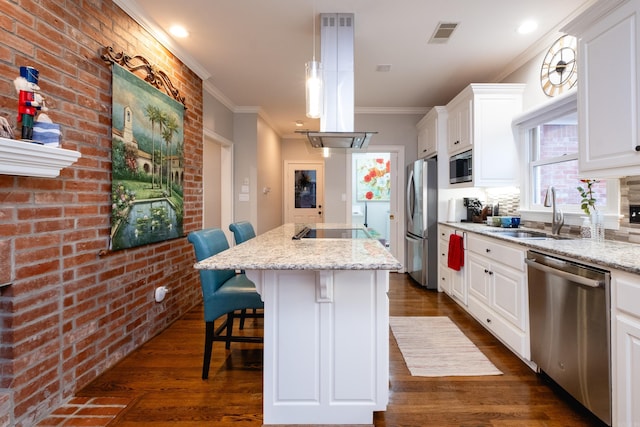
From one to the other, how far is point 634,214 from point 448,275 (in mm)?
1920

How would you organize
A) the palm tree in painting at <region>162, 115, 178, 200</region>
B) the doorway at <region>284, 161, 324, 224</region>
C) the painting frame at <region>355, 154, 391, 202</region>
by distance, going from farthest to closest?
the doorway at <region>284, 161, 324, 224</region>, the painting frame at <region>355, 154, 391, 202</region>, the palm tree in painting at <region>162, 115, 178, 200</region>

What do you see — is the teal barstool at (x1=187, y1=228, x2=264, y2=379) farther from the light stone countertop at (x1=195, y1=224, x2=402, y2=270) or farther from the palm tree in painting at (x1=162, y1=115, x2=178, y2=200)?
the palm tree in painting at (x1=162, y1=115, x2=178, y2=200)

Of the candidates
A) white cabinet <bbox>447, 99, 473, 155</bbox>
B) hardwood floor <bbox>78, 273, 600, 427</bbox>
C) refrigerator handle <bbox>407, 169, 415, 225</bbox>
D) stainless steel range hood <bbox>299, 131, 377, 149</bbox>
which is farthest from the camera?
refrigerator handle <bbox>407, 169, 415, 225</bbox>

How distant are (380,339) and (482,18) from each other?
258 cm

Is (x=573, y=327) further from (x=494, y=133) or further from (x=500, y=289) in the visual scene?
(x=494, y=133)

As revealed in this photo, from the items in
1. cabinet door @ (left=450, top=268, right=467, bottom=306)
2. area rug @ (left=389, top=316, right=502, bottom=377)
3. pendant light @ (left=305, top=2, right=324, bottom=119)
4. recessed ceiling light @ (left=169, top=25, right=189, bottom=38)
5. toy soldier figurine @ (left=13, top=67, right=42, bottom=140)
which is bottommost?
area rug @ (left=389, top=316, right=502, bottom=377)

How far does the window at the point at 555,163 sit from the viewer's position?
245cm

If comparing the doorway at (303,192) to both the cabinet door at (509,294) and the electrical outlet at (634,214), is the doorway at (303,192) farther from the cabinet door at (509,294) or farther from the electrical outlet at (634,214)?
the electrical outlet at (634,214)

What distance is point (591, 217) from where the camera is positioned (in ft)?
7.40

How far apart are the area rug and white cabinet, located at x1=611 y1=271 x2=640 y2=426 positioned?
78 cm

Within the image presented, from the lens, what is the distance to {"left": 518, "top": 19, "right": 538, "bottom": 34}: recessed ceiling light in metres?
2.69

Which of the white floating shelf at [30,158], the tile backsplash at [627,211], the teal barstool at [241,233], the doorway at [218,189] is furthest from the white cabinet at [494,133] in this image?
the white floating shelf at [30,158]

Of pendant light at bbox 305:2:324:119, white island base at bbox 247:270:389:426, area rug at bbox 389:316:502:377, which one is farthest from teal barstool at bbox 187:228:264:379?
area rug at bbox 389:316:502:377

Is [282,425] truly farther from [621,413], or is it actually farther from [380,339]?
[621,413]
